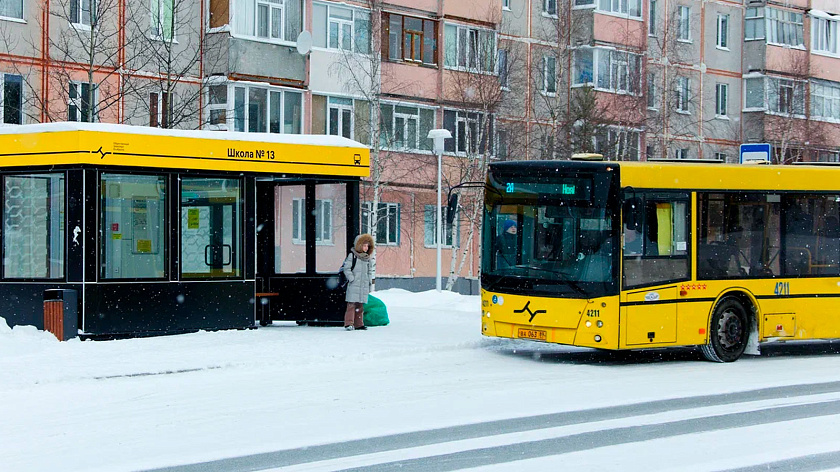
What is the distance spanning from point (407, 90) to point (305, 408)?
29741 millimetres

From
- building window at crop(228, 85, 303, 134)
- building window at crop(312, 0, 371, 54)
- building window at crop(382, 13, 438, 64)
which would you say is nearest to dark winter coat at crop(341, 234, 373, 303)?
building window at crop(228, 85, 303, 134)

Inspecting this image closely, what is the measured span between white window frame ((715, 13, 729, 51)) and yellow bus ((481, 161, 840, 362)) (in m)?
36.1

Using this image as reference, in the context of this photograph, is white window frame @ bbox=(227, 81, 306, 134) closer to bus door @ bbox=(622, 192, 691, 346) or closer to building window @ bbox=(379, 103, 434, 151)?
building window @ bbox=(379, 103, 434, 151)

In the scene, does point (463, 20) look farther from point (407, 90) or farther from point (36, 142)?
point (36, 142)

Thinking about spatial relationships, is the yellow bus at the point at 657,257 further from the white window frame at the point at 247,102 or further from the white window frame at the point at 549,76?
the white window frame at the point at 549,76

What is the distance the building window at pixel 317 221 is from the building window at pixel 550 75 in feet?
86.3

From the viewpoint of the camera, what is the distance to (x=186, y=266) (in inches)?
752

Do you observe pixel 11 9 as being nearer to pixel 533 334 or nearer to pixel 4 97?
pixel 4 97

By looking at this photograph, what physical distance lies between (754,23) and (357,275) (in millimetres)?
37848

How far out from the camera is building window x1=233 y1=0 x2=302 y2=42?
1430 inches

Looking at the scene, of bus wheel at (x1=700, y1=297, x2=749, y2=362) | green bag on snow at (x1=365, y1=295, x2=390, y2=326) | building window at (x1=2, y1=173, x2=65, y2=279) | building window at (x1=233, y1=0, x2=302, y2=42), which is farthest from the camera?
building window at (x1=233, y1=0, x2=302, y2=42)

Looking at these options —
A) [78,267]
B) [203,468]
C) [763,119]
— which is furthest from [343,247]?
[763,119]

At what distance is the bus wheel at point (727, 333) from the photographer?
1745cm

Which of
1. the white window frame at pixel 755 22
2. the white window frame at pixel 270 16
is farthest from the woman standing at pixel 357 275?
the white window frame at pixel 755 22
